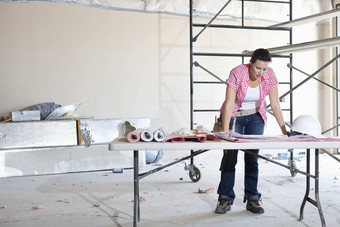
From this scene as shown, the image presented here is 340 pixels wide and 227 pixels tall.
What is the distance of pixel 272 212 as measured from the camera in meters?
2.82

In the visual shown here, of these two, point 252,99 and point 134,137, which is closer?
point 134,137

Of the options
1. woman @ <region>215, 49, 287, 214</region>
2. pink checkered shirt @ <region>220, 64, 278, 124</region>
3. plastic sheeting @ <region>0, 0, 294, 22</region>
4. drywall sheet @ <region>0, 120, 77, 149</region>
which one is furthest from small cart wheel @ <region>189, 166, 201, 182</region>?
plastic sheeting @ <region>0, 0, 294, 22</region>

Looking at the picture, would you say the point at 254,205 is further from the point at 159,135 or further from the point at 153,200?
the point at 159,135

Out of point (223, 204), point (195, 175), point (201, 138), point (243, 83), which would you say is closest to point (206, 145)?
point (201, 138)

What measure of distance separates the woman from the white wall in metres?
2.63

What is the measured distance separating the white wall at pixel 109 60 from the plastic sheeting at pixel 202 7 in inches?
3.4

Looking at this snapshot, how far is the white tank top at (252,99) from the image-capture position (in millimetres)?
2766

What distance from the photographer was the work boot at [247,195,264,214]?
2788mm

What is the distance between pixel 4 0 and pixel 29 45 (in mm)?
592

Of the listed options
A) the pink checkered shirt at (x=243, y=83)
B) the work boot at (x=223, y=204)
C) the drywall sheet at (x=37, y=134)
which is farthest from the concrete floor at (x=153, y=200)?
the pink checkered shirt at (x=243, y=83)

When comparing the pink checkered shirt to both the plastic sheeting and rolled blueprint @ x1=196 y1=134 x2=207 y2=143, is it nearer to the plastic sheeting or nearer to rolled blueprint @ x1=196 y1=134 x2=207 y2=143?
rolled blueprint @ x1=196 y1=134 x2=207 y2=143

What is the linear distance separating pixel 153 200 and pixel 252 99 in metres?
1.16

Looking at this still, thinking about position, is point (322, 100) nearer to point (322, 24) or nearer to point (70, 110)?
point (322, 24)

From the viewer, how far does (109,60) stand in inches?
203
